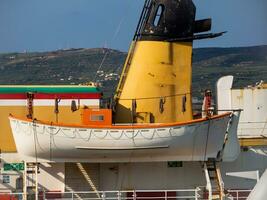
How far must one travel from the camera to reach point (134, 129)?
820 inches

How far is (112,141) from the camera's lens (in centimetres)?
2078

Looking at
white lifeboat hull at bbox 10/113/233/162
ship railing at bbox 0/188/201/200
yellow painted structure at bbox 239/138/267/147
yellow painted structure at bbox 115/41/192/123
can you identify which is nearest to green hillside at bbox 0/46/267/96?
yellow painted structure at bbox 239/138/267/147

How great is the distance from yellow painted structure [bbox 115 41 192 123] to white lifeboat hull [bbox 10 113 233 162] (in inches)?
62.7

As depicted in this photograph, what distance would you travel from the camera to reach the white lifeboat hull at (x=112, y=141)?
20766 millimetres

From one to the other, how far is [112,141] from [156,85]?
284 cm

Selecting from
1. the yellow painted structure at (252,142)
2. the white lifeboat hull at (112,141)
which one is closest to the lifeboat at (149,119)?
the white lifeboat hull at (112,141)

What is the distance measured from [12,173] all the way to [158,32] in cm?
633

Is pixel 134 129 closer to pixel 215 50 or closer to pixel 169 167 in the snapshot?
pixel 169 167

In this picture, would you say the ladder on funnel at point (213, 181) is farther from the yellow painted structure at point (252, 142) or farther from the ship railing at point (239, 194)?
the yellow painted structure at point (252, 142)

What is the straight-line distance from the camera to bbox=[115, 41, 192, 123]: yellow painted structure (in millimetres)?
22625

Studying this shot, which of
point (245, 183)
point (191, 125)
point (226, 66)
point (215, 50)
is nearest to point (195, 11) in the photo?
point (191, 125)

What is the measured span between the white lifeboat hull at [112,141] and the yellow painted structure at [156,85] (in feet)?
5.22

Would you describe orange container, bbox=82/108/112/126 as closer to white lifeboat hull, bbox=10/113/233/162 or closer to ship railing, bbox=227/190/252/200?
white lifeboat hull, bbox=10/113/233/162

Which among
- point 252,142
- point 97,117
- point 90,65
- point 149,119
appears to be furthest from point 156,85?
point 90,65
